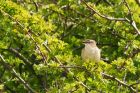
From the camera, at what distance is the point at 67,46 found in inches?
298

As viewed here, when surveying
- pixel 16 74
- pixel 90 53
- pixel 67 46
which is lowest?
pixel 16 74

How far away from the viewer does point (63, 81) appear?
6.77 m

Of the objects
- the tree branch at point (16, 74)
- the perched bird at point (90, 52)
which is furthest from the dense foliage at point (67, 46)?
the perched bird at point (90, 52)

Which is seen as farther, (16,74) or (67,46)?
(67,46)

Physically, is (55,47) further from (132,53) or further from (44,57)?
(132,53)

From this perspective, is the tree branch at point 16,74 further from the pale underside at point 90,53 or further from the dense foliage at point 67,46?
the pale underside at point 90,53

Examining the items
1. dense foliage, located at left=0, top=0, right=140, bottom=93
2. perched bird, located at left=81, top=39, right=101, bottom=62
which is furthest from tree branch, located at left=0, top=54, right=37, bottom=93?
perched bird, located at left=81, top=39, right=101, bottom=62

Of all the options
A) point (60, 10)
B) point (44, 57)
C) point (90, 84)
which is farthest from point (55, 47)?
point (60, 10)

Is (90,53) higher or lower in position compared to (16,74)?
higher

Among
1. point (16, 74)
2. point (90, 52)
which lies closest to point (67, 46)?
point (90, 52)

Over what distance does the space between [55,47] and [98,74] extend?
0.78m

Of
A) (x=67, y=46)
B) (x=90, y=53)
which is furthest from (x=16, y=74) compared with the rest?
(x=90, y=53)

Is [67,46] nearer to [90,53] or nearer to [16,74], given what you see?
[90,53]

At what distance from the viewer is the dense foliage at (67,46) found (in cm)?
649
